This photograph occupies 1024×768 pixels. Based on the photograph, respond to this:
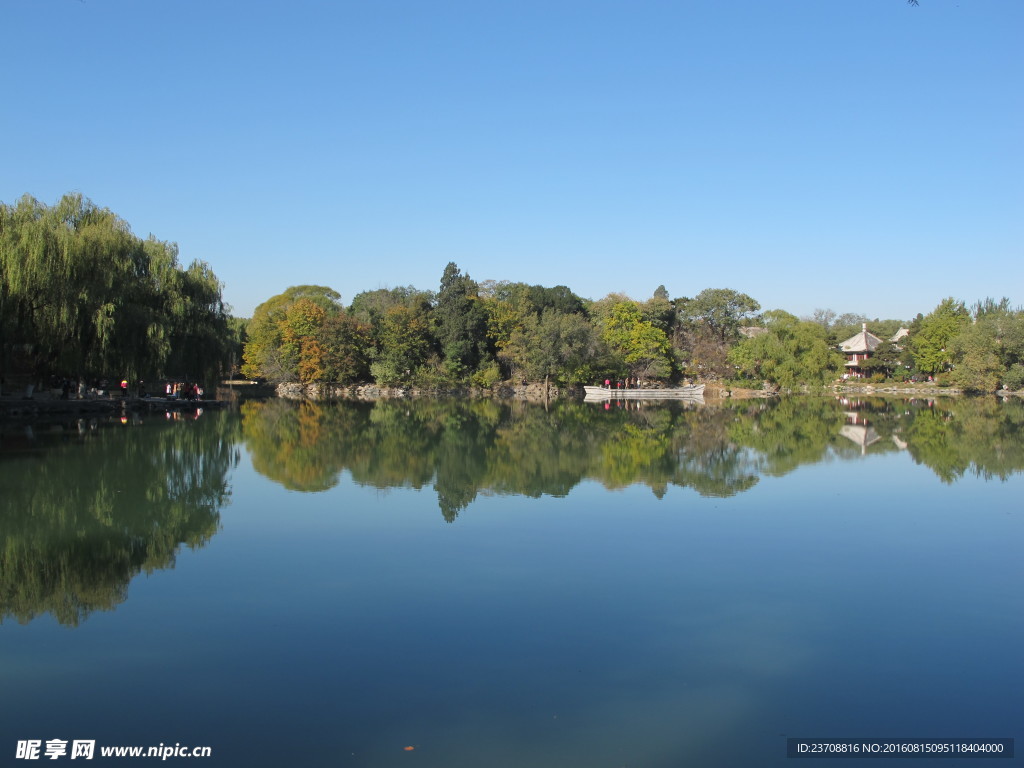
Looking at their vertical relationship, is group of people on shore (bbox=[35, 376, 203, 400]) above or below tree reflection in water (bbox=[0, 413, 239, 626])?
above

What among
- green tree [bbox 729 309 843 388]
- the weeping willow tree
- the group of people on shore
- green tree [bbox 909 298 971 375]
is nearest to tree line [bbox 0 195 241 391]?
the weeping willow tree

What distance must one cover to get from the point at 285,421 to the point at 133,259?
6.45 metres

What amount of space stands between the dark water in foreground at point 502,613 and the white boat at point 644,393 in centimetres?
3144

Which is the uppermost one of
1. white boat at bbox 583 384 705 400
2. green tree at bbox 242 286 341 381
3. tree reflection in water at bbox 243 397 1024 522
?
green tree at bbox 242 286 341 381

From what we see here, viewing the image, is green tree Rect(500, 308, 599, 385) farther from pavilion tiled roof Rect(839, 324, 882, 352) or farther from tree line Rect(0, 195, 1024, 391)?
pavilion tiled roof Rect(839, 324, 882, 352)

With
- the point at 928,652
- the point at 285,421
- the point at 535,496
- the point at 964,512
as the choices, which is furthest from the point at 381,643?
the point at 285,421

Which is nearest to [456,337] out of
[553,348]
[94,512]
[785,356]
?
[553,348]

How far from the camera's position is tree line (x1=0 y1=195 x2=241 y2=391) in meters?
17.9

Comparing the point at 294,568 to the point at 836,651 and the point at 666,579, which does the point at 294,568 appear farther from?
the point at 836,651

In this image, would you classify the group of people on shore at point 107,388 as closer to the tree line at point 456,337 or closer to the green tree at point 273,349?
the tree line at point 456,337

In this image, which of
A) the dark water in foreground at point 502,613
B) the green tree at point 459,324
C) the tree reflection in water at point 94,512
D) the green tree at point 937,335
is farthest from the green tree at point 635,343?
the dark water in foreground at point 502,613

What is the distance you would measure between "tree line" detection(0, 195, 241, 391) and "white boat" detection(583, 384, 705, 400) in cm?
2211

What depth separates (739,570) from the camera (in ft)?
23.9

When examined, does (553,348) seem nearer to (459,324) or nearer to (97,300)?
(459,324)
